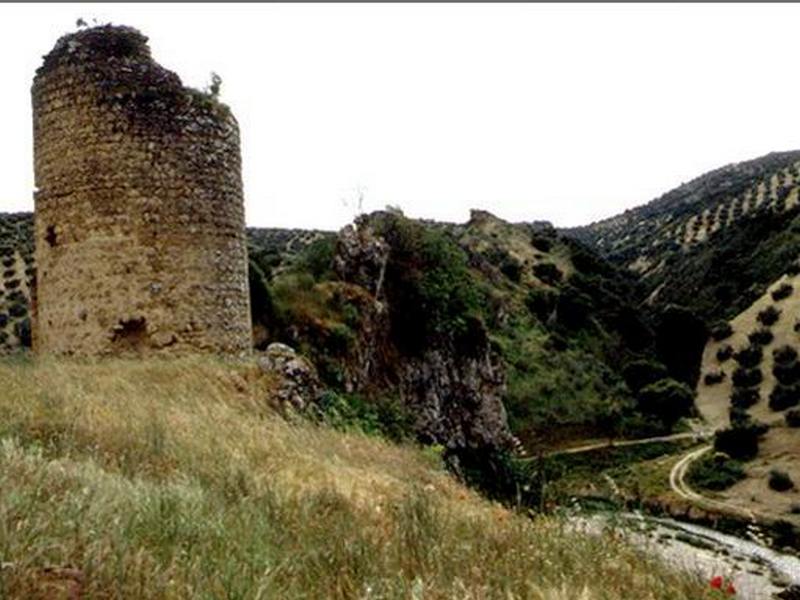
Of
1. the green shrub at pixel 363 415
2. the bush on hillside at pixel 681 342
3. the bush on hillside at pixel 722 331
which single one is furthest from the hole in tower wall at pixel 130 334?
the bush on hillside at pixel 722 331

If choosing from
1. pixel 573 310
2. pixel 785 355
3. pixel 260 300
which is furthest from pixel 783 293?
pixel 260 300

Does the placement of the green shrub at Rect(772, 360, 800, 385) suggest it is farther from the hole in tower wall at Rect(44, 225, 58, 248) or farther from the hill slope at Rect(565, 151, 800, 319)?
the hole in tower wall at Rect(44, 225, 58, 248)

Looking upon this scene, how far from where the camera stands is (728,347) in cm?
5281

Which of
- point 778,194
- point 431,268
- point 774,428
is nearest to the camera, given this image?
point 431,268

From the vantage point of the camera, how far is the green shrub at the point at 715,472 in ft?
107

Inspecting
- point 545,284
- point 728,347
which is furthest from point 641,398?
point 545,284

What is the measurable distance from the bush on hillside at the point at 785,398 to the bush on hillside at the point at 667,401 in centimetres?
448

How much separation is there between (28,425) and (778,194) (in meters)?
77.1

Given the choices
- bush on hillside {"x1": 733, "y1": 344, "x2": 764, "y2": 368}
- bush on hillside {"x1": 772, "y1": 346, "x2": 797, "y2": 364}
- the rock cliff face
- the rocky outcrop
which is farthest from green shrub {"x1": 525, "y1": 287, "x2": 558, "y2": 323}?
the rock cliff face

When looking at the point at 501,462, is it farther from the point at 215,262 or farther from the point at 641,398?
the point at 641,398

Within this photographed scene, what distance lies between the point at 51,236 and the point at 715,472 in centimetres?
2749

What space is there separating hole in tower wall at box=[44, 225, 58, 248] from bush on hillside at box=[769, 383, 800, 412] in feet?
122

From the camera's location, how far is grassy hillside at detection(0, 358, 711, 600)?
335 cm

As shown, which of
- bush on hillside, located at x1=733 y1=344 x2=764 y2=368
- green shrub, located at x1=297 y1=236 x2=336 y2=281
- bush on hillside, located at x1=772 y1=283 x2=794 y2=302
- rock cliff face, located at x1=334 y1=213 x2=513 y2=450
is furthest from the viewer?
bush on hillside, located at x1=772 y1=283 x2=794 y2=302
